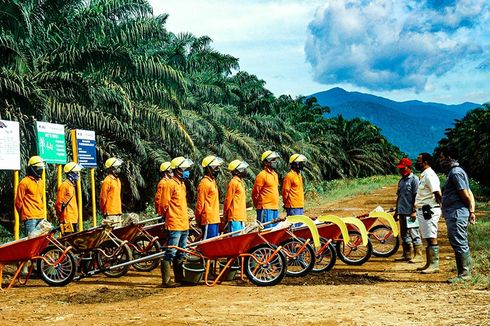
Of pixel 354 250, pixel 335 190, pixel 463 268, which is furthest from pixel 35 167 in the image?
pixel 335 190

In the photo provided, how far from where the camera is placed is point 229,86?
32844 mm

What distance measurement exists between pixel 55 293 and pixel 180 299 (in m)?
2.14

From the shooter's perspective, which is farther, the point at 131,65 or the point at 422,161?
the point at 131,65

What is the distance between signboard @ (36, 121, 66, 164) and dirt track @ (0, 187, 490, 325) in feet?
9.41

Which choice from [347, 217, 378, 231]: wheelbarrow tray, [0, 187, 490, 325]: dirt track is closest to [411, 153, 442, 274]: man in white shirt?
[0, 187, 490, 325]: dirt track

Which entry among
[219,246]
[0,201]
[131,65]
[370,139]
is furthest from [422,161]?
[370,139]

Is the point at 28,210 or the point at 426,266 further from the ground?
the point at 28,210

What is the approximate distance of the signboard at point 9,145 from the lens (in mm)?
11977

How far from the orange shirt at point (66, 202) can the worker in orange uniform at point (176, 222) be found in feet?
8.10

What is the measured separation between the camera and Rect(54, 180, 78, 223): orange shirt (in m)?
12.2

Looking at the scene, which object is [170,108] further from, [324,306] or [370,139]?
[370,139]

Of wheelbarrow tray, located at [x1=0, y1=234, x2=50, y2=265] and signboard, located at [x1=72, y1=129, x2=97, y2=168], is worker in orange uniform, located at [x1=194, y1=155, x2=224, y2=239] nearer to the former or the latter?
wheelbarrow tray, located at [x1=0, y1=234, x2=50, y2=265]

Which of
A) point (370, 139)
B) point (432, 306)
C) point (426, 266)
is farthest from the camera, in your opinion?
point (370, 139)

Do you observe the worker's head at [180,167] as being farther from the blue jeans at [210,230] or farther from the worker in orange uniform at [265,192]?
the worker in orange uniform at [265,192]
